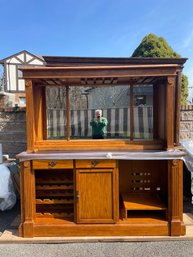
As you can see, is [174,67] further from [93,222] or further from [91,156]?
[93,222]

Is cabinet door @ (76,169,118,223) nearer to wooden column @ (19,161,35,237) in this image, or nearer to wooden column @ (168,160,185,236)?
wooden column @ (19,161,35,237)

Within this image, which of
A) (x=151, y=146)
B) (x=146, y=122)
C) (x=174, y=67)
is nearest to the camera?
(x=174, y=67)

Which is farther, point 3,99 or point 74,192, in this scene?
point 3,99

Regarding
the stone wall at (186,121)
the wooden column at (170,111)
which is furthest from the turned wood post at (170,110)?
the stone wall at (186,121)

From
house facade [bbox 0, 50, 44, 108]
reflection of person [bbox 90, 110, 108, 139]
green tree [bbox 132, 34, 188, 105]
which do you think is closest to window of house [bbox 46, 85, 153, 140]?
reflection of person [bbox 90, 110, 108, 139]

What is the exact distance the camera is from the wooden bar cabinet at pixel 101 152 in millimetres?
2887

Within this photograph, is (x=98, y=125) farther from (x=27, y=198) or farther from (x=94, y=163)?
(x=27, y=198)

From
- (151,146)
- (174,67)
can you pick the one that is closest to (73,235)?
(151,146)

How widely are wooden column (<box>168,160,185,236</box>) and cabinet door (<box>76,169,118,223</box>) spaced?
27.3 inches

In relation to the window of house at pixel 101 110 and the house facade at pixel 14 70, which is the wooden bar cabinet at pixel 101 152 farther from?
the house facade at pixel 14 70

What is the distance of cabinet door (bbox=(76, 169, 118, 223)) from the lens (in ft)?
9.61

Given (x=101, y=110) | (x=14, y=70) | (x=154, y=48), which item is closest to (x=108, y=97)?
(x=101, y=110)

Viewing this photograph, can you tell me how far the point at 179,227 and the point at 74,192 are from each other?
138cm

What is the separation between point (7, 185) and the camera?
12.0 ft
